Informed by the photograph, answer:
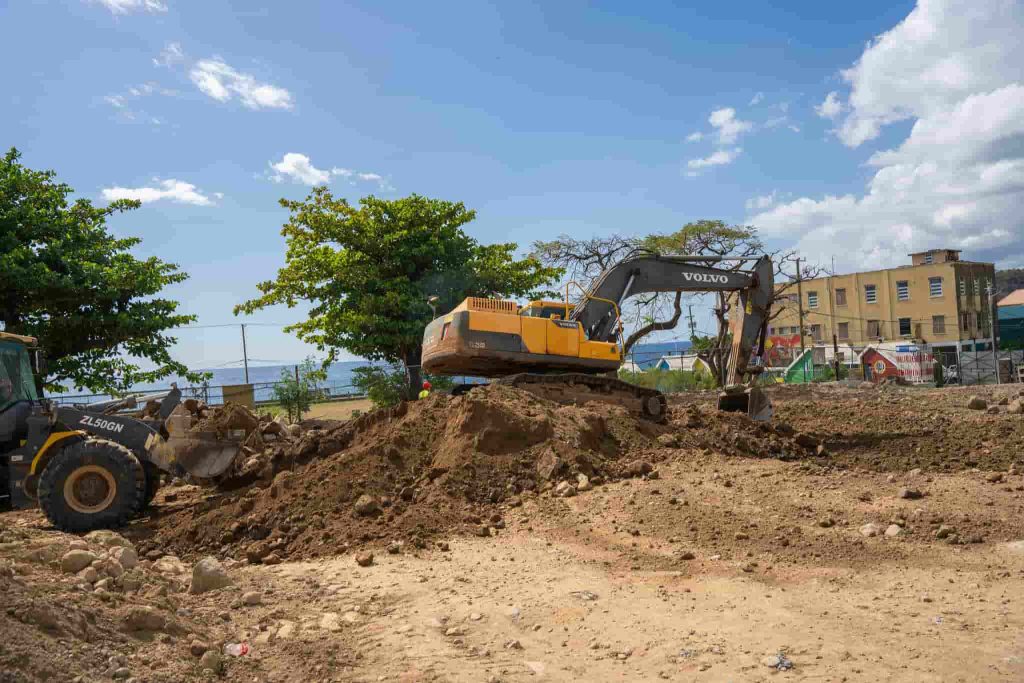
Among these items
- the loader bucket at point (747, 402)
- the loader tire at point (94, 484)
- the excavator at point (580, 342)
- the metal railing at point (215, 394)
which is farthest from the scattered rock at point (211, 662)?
the metal railing at point (215, 394)

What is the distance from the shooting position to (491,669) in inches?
197

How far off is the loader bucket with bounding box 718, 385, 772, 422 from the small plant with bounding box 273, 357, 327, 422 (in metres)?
A: 15.0

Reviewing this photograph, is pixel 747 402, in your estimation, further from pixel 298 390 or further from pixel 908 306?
pixel 908 306

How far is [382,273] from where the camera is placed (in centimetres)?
2253

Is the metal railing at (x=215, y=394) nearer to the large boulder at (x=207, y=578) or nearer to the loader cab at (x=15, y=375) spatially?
the loader cab at (x=15, y=375)

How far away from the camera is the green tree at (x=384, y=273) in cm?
2194

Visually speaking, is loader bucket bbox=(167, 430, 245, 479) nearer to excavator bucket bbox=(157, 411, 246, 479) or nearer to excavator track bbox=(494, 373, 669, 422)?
excavator bucket bbox=(157, 411, 246, 479)

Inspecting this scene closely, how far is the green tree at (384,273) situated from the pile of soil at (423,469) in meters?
10.4

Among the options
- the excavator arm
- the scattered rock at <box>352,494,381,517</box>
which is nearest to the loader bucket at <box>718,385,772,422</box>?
the excavator arm

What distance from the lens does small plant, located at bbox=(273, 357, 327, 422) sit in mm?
26141

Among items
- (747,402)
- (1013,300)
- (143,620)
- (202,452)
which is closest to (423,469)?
(202,452)

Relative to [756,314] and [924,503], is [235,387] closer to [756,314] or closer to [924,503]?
[756,314]

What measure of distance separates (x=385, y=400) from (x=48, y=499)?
564 inches

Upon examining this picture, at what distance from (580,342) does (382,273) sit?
10.2m
